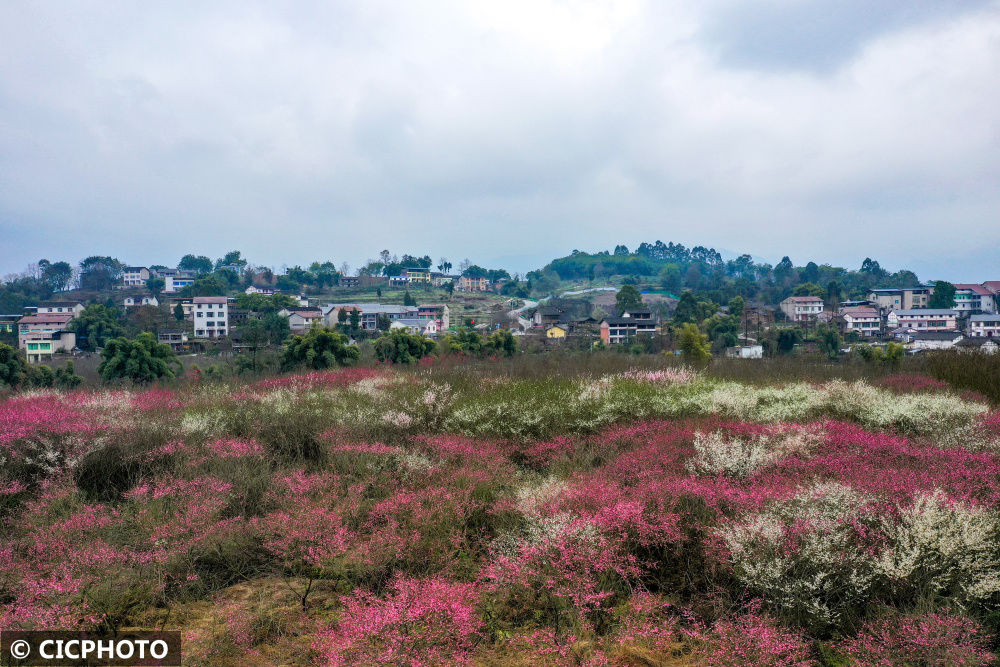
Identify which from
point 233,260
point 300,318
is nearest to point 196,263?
point 233,260

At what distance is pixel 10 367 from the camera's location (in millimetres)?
19578

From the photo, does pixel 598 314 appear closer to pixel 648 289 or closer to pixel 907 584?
pixel 648 289

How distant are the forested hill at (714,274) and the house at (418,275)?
23.2 metres

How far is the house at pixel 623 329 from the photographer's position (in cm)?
5875

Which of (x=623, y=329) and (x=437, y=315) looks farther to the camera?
(x=437, y=315)

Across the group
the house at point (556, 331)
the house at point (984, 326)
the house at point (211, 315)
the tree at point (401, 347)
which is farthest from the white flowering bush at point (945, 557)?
the house at point (984, 326)

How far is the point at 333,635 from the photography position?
296cm

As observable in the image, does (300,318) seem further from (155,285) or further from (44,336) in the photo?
(155,285)

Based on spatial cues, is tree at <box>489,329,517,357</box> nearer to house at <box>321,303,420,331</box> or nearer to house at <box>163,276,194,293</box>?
house at <box>321,303,420,331</box>

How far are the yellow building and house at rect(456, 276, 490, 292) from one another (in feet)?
180

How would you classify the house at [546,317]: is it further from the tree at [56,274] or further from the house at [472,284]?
the tree at [56,274]

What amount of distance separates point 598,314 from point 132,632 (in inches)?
2857

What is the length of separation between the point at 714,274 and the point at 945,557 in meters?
122

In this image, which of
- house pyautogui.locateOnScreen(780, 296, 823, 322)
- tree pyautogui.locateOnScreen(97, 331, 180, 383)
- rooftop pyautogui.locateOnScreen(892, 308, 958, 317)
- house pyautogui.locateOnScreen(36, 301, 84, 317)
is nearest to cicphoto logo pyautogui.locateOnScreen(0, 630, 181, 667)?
tree pyautogui.locateOnScreen(97, 331, 180, 383)
